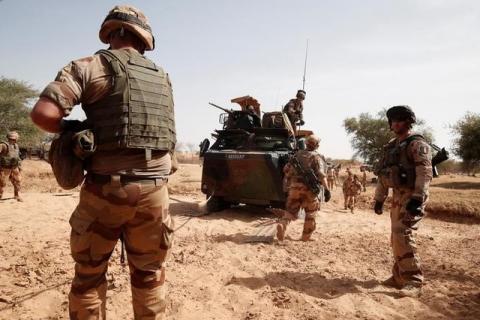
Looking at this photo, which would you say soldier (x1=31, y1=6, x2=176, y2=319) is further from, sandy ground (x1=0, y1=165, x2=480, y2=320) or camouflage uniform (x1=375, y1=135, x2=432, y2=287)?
camouflage uniform (x1=375, y1=135, x2=432, y2=287)

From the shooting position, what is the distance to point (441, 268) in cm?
487

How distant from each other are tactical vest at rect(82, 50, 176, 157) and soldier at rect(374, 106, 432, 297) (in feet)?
9.34

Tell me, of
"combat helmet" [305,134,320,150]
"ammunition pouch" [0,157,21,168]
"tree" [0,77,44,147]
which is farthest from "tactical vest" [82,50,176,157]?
"tree" [0,77,44,147]

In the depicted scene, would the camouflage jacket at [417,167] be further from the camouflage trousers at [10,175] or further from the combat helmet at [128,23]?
the camouflage trousers at [10,175]

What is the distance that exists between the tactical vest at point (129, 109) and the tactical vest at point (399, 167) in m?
2.84

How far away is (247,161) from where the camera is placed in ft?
26.0

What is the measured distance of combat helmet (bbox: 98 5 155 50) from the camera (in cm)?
231

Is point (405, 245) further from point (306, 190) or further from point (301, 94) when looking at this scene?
point (301, 94)

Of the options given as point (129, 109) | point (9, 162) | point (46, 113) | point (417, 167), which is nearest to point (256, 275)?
point (417, 167)

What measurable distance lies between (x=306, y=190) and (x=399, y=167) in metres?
2.25

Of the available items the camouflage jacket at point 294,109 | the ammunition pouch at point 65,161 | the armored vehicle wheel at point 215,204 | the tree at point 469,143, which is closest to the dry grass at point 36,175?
the armored vehicle wheel at point 215,204

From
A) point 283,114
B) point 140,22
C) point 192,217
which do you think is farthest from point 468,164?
point 140,22

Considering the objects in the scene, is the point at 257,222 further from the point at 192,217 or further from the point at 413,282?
the point at 413,282

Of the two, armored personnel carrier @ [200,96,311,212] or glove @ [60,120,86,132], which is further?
armored personnel carrier @ [200,96,311,212]
